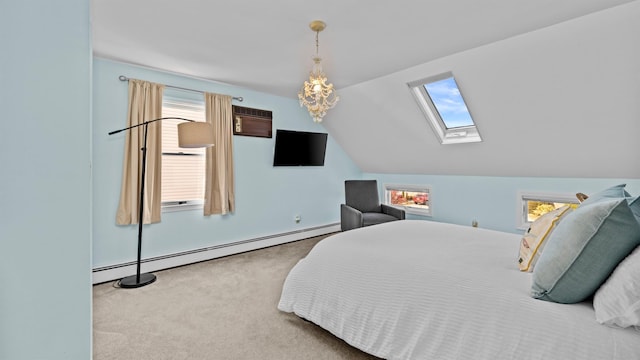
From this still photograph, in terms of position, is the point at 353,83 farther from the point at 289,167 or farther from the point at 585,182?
the point at 585,182

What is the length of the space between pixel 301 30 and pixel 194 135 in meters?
1.51

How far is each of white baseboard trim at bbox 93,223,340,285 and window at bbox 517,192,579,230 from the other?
9.98ft

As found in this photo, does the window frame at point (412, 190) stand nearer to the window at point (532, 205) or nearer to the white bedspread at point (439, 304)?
the window at point (532, 205)

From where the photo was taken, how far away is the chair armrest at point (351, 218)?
166 inches

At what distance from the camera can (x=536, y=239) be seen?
5.54ft

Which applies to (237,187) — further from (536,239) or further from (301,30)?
(536,239)

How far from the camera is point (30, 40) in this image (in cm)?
60

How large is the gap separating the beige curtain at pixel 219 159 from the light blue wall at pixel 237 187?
0.49 ft

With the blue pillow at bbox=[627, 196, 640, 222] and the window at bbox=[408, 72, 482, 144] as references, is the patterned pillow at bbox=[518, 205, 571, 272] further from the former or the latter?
the window at bbox=[408, 72, 482, 144]

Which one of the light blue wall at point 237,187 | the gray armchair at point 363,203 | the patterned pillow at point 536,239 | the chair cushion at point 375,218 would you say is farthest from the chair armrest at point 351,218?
the patterned pillow at point 536,239

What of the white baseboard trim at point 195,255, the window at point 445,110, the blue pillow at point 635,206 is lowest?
the white baseboard trim at point 195,255

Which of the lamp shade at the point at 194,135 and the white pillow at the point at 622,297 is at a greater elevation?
the lamp shade at the point at 194,135

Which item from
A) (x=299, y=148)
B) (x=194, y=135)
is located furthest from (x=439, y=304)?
(x=299, y=148)

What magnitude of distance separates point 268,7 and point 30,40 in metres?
1.91
